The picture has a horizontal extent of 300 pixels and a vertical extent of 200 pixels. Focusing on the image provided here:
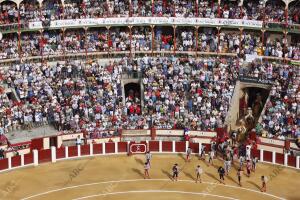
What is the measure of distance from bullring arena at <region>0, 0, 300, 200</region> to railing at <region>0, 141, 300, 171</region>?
72 mm

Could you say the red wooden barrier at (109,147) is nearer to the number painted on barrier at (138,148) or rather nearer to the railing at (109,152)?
the railing at (109,152)

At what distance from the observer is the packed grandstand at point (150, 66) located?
5300 centimetres

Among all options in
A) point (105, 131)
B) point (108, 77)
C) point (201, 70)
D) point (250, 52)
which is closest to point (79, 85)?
point (108, 77)

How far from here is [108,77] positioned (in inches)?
2269

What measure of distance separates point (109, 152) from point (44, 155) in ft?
15.4

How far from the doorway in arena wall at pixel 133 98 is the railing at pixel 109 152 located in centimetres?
549

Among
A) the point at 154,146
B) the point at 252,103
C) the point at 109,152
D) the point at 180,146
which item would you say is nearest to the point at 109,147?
the point at 109,152

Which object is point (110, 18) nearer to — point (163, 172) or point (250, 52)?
point (250, 52)

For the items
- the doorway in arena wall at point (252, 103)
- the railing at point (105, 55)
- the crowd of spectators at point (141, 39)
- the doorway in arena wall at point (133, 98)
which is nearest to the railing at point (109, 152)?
the doorway in arena wall at point (133, 98)

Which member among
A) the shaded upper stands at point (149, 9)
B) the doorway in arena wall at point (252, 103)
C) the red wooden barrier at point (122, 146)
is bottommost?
the red wooden barrier at point (122, 146)

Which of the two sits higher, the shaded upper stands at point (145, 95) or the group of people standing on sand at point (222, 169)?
the shaded upper stands at point (145, 95)

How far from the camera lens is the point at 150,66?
59969 millimetres

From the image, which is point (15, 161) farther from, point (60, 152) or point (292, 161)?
point (292, 161)

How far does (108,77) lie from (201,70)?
782 cm
